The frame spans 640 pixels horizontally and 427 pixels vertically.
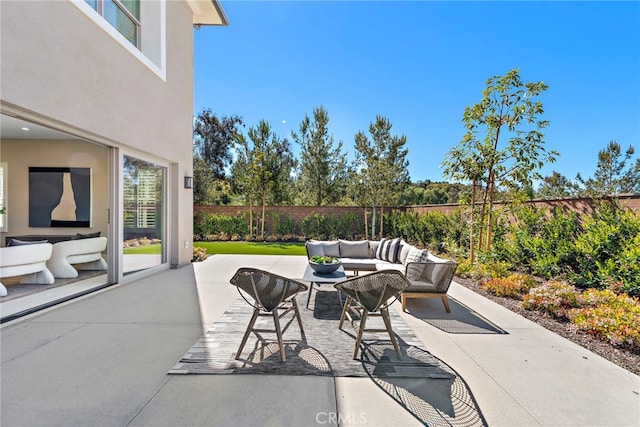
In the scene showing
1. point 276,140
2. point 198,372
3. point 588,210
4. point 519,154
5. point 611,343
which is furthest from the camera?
point 276,140

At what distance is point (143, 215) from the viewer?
613cm

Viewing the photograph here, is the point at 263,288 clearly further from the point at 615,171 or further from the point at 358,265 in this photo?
the point at 615,171

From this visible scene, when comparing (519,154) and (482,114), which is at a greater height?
(482,114)

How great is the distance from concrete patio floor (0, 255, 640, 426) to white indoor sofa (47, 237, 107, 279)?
2327 millimetres

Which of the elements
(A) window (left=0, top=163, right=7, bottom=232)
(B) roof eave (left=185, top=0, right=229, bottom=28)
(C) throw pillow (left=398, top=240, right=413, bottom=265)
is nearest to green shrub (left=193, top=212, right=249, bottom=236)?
(A) window (left=0, top=163, right=7, bottom=232)

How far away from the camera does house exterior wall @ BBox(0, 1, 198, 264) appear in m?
3.29

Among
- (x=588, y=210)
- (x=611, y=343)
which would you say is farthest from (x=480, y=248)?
(x=611, y=343)

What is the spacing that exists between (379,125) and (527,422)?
47.2 feet

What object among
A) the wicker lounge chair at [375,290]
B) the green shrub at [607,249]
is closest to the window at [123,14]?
the wicker lounge chair at [375,290]

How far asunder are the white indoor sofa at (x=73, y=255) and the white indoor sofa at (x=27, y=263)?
0.28 metres

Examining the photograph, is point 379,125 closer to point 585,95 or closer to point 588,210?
point 585,95

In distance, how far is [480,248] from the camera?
6504 mm

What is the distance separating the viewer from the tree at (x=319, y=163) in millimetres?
15797

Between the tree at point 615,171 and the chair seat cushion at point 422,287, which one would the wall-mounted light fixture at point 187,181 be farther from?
the tree at point 615,171
